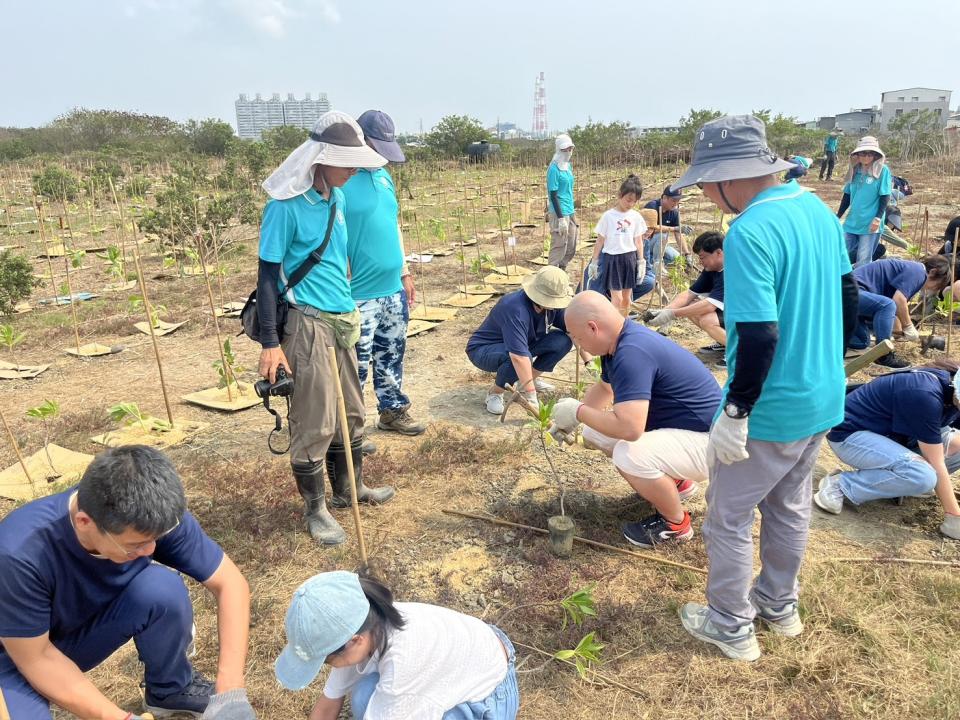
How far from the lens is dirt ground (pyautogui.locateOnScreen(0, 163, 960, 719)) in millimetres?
1935

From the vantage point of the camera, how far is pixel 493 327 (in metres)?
3.88

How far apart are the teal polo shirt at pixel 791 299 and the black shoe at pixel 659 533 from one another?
906 millimetres

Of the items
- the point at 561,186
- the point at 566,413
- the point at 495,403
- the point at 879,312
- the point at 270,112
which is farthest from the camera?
the point at 270,112

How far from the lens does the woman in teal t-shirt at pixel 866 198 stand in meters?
5.44

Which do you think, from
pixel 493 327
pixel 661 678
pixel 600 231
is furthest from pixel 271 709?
pixel 600 231

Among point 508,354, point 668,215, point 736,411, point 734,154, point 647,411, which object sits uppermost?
point 734,154

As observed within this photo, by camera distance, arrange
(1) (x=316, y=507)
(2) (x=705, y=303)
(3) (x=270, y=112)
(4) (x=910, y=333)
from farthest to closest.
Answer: (3) (x=270, y=112), (4) (x=910, y=333), (2) (x=705, y=303), (1) (x=316, y=507)

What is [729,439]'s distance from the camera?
5.80 feet

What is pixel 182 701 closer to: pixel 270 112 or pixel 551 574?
pixel 551 574

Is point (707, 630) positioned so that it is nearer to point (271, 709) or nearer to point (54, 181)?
point (271, 709)

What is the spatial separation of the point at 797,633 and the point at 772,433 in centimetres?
81

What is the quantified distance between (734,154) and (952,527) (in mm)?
1963

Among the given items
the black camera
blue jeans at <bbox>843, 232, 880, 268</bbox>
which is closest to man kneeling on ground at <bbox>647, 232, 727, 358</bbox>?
blue jeans at <bbox>843, 232, 880, 268</bbox>

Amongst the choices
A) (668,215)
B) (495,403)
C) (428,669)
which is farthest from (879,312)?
(428,669)
